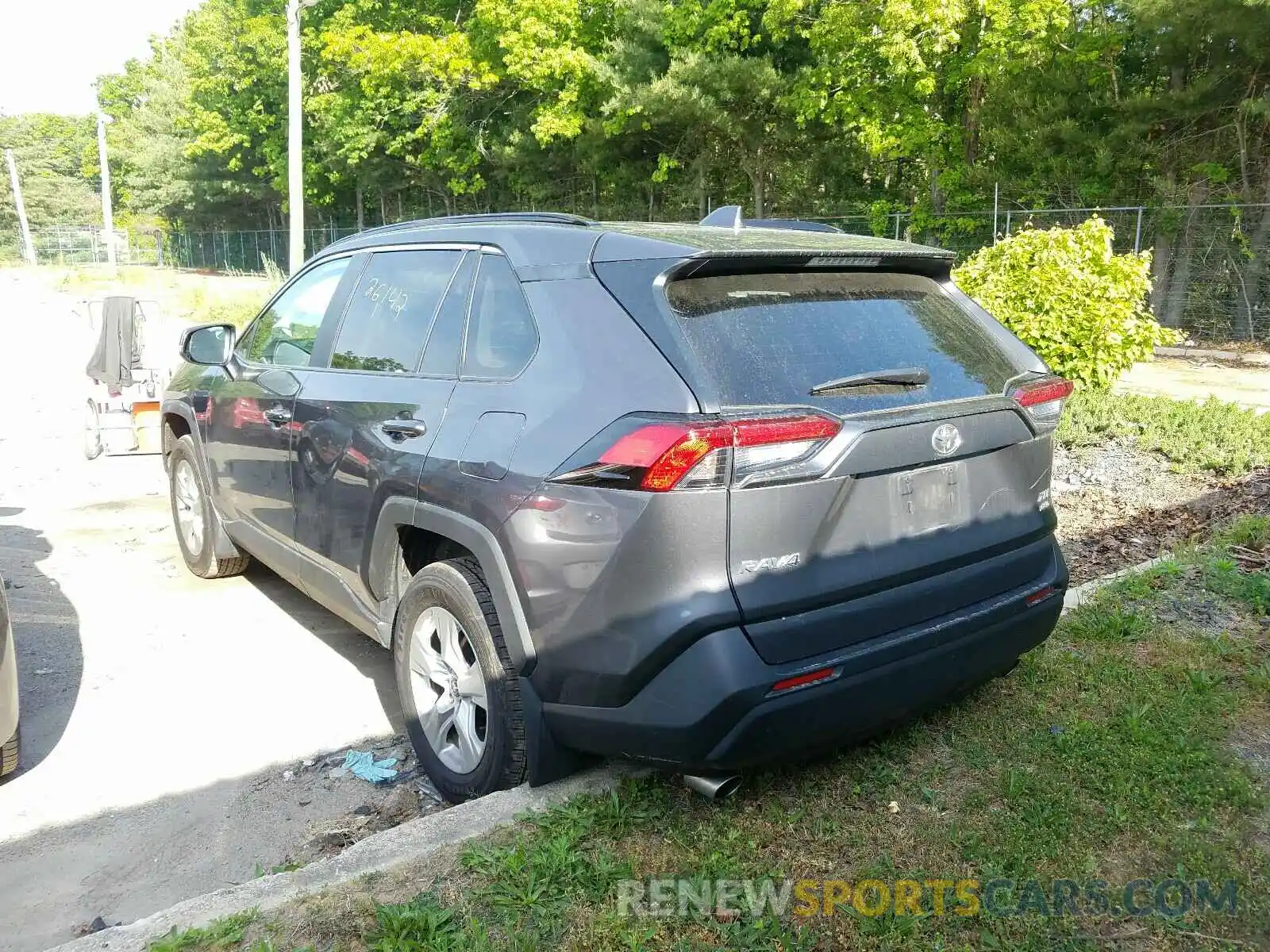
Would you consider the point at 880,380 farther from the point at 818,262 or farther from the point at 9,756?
the point at 9,756

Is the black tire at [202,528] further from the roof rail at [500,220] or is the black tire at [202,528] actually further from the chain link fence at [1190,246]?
the chain link fence at [1190,246]

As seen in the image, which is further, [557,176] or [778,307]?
[557,176]

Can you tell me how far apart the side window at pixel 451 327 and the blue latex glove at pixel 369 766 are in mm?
1534

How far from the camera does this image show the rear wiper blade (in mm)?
2701

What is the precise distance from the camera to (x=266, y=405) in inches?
173

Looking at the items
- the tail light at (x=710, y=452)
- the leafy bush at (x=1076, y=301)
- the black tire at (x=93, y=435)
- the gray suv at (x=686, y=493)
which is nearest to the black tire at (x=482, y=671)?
the gray suv at (x=686, y=493)

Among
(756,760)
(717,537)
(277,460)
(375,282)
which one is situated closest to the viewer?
(717,537)

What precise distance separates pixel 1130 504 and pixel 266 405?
5.51m

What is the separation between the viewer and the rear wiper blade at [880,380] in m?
2.70

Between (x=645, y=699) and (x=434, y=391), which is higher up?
(x=434, y=391)

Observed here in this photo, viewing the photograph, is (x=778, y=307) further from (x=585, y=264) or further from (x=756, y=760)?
(x=756, y=760)

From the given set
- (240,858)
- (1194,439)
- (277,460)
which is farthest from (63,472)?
(1194,439)

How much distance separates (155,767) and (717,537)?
2.59 meters

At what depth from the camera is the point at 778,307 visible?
9.31 feet
